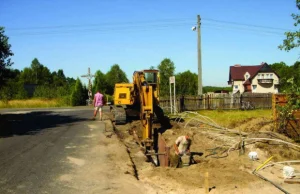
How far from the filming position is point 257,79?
Answer: 72.4 metres

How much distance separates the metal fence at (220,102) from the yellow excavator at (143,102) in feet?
34.0

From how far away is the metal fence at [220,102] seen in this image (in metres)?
29.6

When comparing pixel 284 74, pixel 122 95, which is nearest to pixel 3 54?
pixel 122 95

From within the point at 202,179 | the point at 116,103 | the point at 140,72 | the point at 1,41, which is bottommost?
the point at 202,179

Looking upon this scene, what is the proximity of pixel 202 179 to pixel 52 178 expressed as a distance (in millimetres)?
3917

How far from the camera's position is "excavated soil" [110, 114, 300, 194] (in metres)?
7.84

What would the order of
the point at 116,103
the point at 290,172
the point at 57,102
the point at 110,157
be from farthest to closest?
the point at 57,102 → the point at 116,103 → the point at 110,157 → the point at 290,172

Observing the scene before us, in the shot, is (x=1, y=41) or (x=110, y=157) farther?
(x=1, y=41)

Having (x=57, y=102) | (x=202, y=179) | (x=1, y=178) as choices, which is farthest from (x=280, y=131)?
(x=57, y=102)

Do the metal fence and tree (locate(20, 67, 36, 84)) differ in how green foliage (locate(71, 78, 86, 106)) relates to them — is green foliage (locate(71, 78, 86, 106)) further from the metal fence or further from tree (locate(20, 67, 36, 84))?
tree (locate(20, 67, 36, 84))

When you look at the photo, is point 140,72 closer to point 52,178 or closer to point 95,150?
point 95,150

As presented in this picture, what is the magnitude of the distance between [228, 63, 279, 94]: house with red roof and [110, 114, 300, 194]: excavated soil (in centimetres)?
5955

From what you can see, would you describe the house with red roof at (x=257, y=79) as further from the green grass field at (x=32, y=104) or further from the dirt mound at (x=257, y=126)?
the dirt mound at (x=257, y=126)

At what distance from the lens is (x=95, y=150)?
10875 mm
